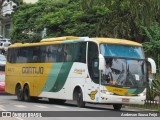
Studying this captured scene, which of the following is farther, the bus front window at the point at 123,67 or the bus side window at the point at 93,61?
the bus side window at the point at 93,61

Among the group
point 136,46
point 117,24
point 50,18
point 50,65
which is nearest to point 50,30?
point 50,18

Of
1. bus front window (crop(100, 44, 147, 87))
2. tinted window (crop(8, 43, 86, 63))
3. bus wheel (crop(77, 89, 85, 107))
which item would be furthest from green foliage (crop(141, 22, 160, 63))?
bus wheel (crop(77, 89, 85, 107))

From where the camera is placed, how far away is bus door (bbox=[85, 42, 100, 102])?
21.7 metres

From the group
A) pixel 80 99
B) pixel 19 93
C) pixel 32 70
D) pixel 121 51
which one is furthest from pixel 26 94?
pixel 121 51

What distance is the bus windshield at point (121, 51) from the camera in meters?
21.8

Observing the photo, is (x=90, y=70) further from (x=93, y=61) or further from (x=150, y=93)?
(x=150, y=93)

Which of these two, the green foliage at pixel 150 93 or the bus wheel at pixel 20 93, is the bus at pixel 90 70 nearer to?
the bus wheel at pixel 20 93

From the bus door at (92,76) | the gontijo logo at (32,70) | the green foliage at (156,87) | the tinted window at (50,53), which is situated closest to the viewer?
A: the bus door at (92,76)

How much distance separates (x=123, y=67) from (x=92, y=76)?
1458 millimetres

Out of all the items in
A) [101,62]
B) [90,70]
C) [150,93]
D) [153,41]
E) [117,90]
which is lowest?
[150,93]

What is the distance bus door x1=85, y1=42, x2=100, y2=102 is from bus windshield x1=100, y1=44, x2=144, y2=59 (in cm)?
42

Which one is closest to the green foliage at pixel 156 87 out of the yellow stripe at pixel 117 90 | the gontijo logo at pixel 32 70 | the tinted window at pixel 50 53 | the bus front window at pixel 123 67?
the bus front window at pixel 123 67

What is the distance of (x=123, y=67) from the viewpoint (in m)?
21.6

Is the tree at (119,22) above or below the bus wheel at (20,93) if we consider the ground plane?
above
